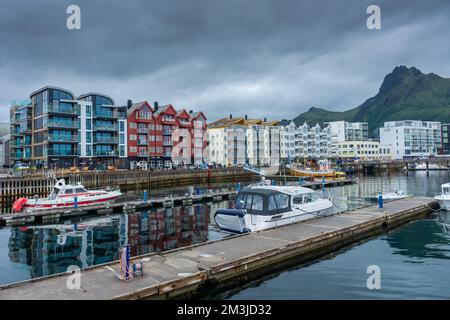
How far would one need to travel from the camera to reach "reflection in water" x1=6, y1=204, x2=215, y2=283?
69.7 ft

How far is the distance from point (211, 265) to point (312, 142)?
13305 cm

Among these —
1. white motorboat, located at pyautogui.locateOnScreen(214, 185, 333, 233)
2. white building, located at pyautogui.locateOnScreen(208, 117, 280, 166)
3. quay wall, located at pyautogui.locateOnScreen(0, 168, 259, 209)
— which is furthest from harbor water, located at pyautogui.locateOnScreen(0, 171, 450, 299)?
white building, located at pyautogui.locateOnScreen(208, 117, 280, 166)

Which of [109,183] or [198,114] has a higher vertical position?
[198,114]

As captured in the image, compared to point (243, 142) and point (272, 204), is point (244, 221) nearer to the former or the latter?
point (272, 204)

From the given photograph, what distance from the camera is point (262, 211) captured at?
2502 cm

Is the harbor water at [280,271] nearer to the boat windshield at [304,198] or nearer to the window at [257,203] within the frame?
the window at [257,203]

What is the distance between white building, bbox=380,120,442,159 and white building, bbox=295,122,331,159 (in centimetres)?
5631

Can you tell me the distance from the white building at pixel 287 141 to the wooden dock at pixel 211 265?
105m

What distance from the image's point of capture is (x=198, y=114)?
A: 109 m

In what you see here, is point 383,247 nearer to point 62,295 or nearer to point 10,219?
point 62,295

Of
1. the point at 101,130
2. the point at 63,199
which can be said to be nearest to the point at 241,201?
the point at 63,199

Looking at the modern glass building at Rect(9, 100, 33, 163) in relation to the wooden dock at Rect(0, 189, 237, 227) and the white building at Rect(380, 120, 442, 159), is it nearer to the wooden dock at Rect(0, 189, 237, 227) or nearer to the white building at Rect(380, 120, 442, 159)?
Result: the wooden dock at Rect(0, 189, 237, 227)
